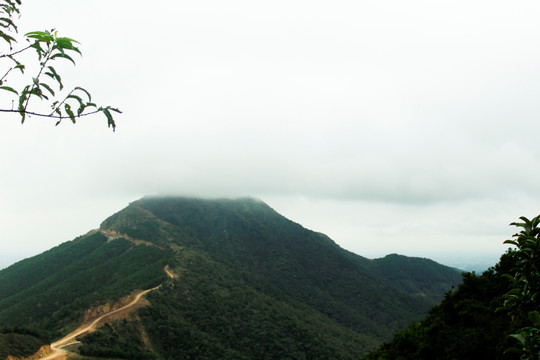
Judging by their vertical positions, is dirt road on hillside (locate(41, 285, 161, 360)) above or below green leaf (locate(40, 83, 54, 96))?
below

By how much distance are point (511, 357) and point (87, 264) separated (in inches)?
4148

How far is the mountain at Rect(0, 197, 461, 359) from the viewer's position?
58875 millimetres

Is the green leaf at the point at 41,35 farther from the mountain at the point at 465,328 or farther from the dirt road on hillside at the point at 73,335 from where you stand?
the dirt road on hillside at the point at 73,335

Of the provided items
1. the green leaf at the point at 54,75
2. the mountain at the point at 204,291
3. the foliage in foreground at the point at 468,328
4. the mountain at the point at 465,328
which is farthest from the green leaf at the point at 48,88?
the mountain at the point at 204,291

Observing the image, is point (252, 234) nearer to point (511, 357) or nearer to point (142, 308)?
point (142, 308)

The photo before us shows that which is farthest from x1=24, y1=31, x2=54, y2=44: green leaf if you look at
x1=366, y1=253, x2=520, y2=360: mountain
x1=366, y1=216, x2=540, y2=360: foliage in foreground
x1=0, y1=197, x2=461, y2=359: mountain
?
x1=0, y1=197, x2=461, y2=359: mountain

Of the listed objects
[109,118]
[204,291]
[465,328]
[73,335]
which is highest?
[109,118]

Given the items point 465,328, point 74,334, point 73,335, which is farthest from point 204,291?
point 465,328

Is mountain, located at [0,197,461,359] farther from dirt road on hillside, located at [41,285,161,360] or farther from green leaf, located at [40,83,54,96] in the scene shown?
green leaf, located at [40,83,54,96]

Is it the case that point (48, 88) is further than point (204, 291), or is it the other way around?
point (204, 291)

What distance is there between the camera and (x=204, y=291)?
80.7 meters

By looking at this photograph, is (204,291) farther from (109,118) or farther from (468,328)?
(109,118)

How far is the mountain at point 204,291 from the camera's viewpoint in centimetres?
5888

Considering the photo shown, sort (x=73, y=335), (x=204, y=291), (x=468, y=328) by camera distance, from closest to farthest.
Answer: (x=468, y=328) < (x=73, y=335) < (x=204, y=291)
